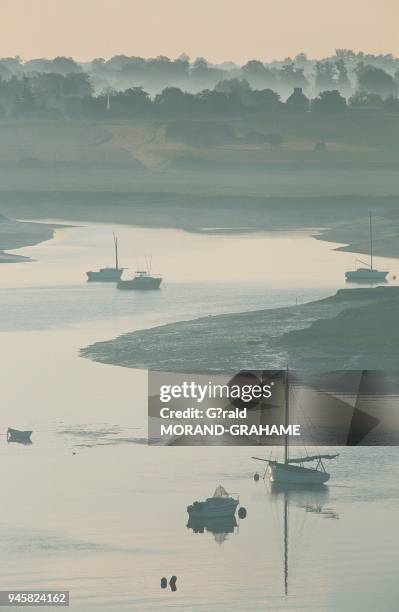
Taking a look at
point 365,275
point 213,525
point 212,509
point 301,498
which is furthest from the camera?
point 365,275

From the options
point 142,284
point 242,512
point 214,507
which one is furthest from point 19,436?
point 142,284

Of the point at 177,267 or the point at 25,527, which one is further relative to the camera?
the point at 177,267

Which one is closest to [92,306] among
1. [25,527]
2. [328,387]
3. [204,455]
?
[328,387]

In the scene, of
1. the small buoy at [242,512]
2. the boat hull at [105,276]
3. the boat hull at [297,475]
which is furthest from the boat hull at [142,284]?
the small buoy at [242,512]

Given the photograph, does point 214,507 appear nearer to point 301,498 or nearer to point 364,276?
point 301,498

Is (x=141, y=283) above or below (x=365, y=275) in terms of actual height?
below

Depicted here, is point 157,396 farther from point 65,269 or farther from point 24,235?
point 24,235
